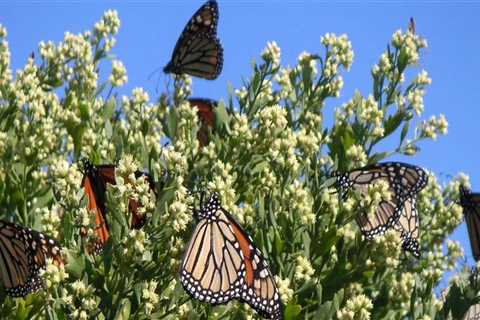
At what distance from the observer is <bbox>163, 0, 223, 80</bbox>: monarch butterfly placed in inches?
396

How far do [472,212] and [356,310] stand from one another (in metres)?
3.10

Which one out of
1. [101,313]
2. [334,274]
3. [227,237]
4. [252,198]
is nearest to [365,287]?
[334,274]

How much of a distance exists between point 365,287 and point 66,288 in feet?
7.59

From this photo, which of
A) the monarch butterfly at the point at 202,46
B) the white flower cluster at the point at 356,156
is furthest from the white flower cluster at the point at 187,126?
the monarch butterfly at the point at 202,46

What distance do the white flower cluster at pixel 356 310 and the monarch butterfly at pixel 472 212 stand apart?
2845 millimetres

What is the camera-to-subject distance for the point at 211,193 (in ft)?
21.5

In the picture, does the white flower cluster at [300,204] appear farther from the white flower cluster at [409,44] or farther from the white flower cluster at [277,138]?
the white flower cluster at [409,44]

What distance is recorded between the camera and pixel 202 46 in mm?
10438

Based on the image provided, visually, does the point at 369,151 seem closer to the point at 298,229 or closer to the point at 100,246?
the point at 298,229

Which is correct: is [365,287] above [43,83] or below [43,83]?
below

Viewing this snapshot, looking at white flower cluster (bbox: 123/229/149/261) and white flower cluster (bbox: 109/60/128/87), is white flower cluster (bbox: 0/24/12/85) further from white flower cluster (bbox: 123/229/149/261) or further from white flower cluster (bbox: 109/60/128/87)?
white flower cluster (bbox: 123/229/149/261)

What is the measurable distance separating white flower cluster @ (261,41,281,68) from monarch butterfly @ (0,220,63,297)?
253 centimetres

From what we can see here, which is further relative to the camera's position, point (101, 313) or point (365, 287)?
point (365, 287)

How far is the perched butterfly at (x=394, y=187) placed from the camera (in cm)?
745
